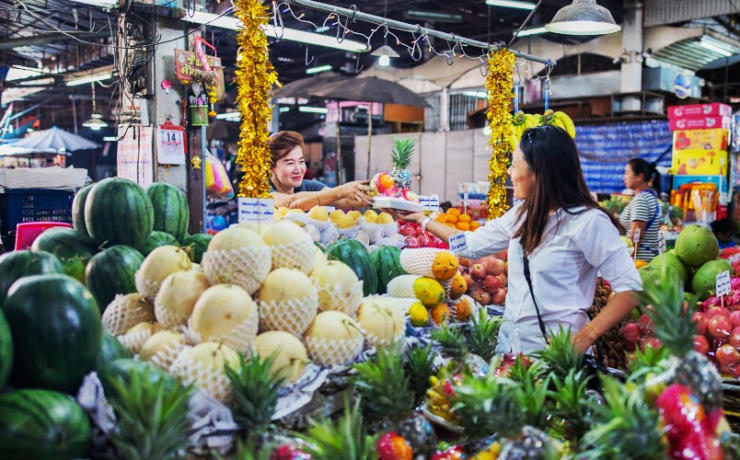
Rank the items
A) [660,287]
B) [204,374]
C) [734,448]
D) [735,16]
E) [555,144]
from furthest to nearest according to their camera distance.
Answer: [735,16] < [555,144] < [204,374] < [660,287] < [734,448]

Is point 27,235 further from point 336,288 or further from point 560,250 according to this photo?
point 560,250

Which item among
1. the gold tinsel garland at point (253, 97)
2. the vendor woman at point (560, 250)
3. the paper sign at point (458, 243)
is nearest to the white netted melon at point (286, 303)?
the vendor woman at point (560, 250)

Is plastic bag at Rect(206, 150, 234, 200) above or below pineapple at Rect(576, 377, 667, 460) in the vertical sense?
above

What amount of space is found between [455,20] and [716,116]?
559cm

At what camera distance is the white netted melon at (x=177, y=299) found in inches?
71.5

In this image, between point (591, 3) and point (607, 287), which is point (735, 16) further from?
point (607, 287)

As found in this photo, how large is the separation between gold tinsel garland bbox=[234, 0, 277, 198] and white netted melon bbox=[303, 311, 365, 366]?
1758mm

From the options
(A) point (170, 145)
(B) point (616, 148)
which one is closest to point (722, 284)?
(A) point (170, 145)

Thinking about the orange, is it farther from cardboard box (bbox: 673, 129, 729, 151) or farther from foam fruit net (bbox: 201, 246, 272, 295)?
cardboard box (bbox: 673, 129, 729, 151)

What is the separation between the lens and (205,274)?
6.24ft

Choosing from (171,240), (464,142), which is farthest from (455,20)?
(171,240)

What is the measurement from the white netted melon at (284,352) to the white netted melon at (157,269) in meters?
0.35

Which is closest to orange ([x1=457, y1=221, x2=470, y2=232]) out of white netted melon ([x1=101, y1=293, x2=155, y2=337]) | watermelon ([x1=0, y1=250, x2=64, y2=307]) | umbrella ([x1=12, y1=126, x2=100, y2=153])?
white netted melon ([x1=101, y1=293, x2=155, y2=337])

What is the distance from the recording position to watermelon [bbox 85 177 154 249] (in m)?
2.29
